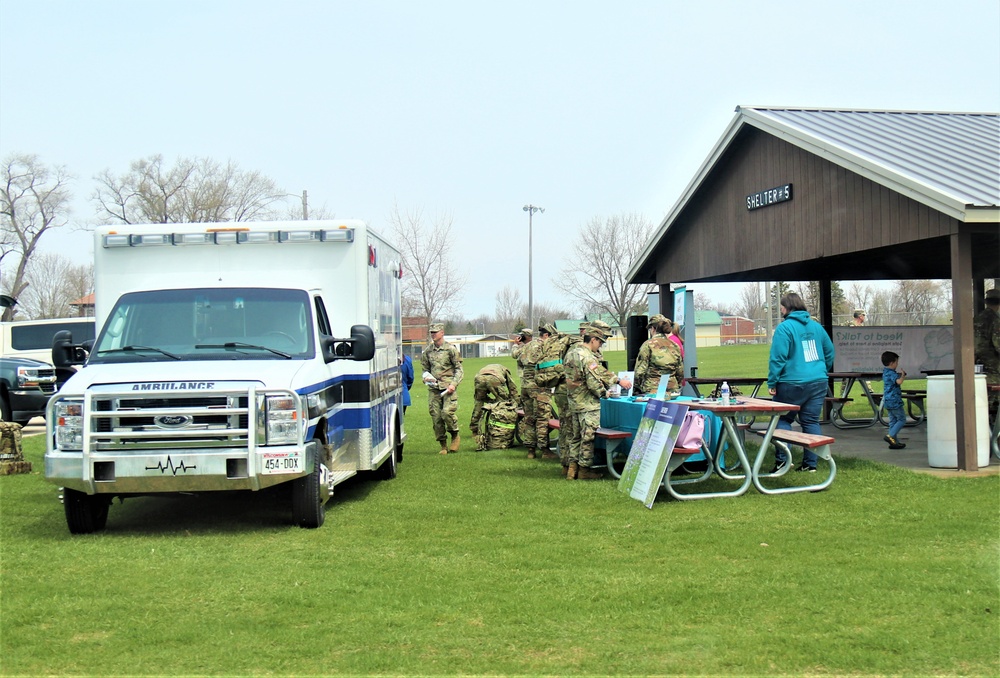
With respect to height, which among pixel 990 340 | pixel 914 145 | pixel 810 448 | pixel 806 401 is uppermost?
pixel 914 145

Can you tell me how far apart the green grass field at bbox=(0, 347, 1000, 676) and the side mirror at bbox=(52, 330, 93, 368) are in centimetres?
154

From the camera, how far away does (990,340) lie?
506 inches

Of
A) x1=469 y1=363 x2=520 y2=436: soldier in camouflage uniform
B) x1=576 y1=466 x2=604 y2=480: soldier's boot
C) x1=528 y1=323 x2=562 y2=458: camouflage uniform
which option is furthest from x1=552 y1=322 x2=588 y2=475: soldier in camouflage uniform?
x1=469 y1=363 x2=520 y2=436: soldier in camouflage uniform

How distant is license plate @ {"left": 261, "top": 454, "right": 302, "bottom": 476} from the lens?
7.95 m

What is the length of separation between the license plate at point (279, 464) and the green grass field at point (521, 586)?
0.59 meters

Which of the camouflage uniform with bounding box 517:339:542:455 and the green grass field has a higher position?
the camouflage uniform with bounding box 517:339:542:455

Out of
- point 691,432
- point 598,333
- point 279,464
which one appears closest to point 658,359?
point 598,333

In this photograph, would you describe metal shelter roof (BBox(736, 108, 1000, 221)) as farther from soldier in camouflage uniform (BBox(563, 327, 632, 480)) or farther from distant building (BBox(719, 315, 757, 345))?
distant building (BBox(719, 315, 757, 345))

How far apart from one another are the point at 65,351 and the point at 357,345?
2718 millimetres

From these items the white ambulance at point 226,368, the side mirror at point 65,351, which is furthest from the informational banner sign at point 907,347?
the side mirror at point 65,351

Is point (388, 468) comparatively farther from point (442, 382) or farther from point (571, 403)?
point (442, 382)

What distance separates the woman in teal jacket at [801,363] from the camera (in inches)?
435

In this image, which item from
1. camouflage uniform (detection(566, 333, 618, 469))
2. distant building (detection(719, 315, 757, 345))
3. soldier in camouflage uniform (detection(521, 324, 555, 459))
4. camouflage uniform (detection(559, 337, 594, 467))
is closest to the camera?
camouflage uniform (detection(566, 333, 618, 469))

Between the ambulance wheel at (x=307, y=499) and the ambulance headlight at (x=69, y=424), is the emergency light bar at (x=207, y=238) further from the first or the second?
the ambulance wheel at (x=307, y=499)
